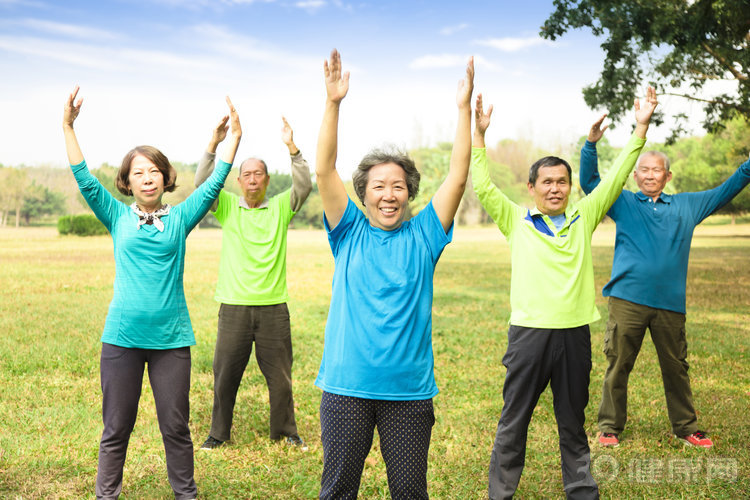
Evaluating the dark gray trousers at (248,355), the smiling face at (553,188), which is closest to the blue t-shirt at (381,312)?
the smiling face at (553,188)

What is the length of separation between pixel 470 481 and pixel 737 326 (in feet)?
29.8

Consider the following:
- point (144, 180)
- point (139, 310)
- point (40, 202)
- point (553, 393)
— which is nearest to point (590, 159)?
point (553, 393)

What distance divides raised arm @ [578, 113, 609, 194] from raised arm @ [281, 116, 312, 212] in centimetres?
216

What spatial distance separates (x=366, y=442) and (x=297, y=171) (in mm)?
2801

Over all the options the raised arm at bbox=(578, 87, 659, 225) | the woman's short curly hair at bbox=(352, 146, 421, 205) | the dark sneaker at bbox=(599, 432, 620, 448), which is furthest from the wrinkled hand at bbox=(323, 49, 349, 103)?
the dark sneaker at bbox=(599, 432, 620, 448)

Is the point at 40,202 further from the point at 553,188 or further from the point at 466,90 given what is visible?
the point at 466,90

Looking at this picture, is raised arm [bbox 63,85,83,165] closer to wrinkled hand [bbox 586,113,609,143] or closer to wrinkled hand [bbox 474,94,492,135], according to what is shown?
wrinkled hand [bbox 474,94,492,135]

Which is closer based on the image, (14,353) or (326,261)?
(14,353)

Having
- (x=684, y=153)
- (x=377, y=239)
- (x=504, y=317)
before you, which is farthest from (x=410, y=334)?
(x=684, y=153)

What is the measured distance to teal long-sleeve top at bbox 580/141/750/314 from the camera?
538 centimetres

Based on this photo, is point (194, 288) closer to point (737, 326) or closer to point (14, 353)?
point (14, 353)

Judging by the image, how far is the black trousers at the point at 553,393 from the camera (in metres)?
4.11

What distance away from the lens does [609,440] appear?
564cm

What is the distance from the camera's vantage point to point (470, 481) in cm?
489
